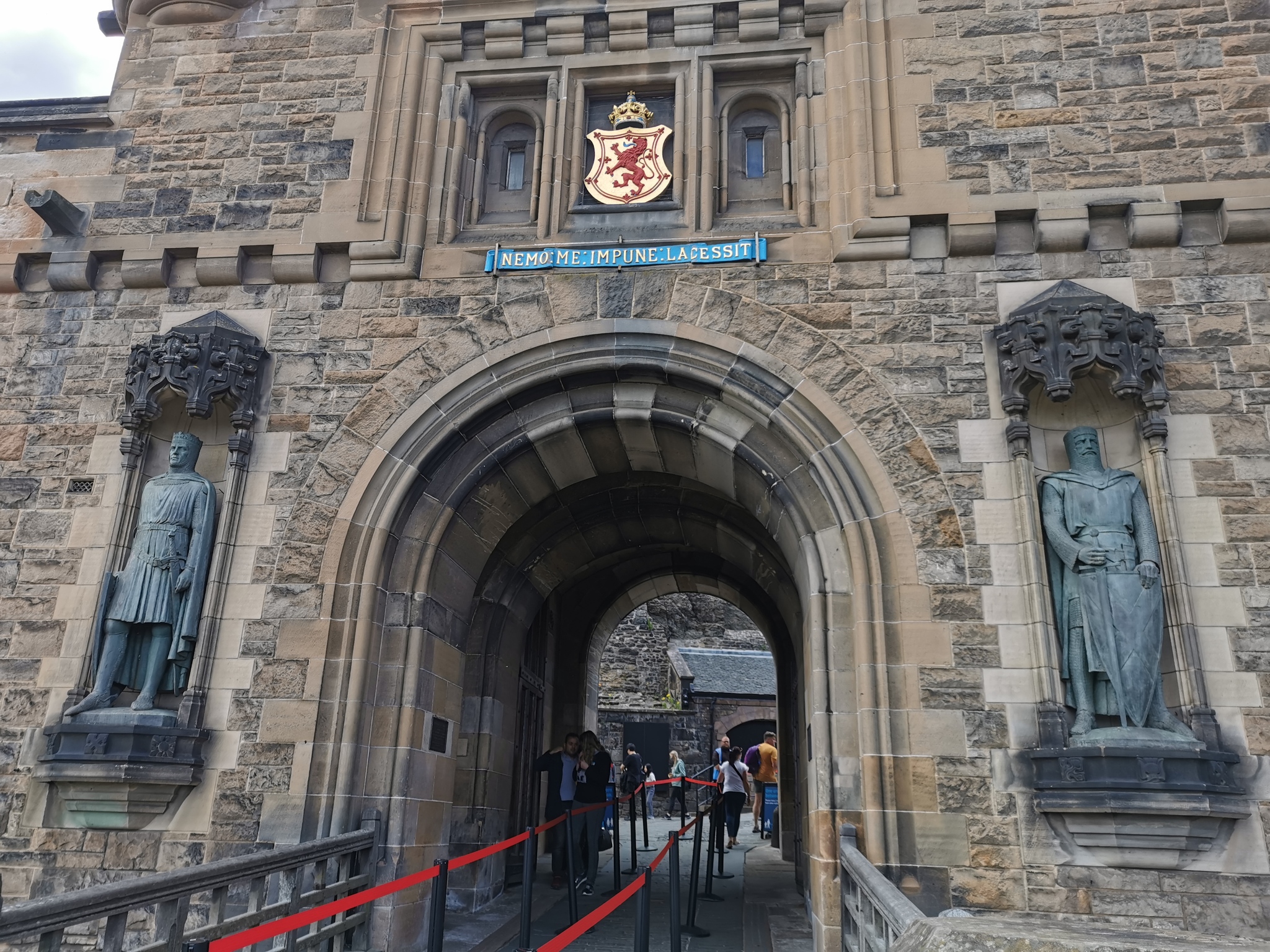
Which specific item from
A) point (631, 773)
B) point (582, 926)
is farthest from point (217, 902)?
point (631, 773)

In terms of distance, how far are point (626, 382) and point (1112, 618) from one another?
341cm

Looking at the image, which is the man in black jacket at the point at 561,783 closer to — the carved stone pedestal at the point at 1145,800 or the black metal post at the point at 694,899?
the black metal post at the point at 694,899

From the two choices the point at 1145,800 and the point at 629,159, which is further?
the point at 629,159

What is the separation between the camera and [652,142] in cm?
743

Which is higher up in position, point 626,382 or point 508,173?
point 508,173

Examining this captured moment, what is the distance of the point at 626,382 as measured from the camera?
6.80 meters

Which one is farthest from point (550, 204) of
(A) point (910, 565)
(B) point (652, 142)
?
(A) point (910, 565)

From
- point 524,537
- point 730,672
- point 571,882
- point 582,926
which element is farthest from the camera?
point 730,672

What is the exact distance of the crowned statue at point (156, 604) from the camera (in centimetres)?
611

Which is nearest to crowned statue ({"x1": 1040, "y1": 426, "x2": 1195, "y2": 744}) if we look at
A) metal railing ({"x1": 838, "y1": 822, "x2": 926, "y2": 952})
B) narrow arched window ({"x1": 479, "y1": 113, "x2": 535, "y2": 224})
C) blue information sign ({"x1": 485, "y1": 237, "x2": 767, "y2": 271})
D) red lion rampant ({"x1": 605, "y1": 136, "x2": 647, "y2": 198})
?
metal railing ({"x1": 838, "y1": 822, "x2": 926, "y2": 952})

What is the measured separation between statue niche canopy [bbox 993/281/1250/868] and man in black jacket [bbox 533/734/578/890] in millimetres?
4384

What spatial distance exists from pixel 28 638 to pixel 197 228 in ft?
10.4

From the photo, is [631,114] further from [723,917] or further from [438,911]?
[723,917]

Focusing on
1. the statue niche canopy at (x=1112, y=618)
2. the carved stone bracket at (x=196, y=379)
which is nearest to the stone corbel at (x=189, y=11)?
the carved stone bracket at (x=196, y=379)
